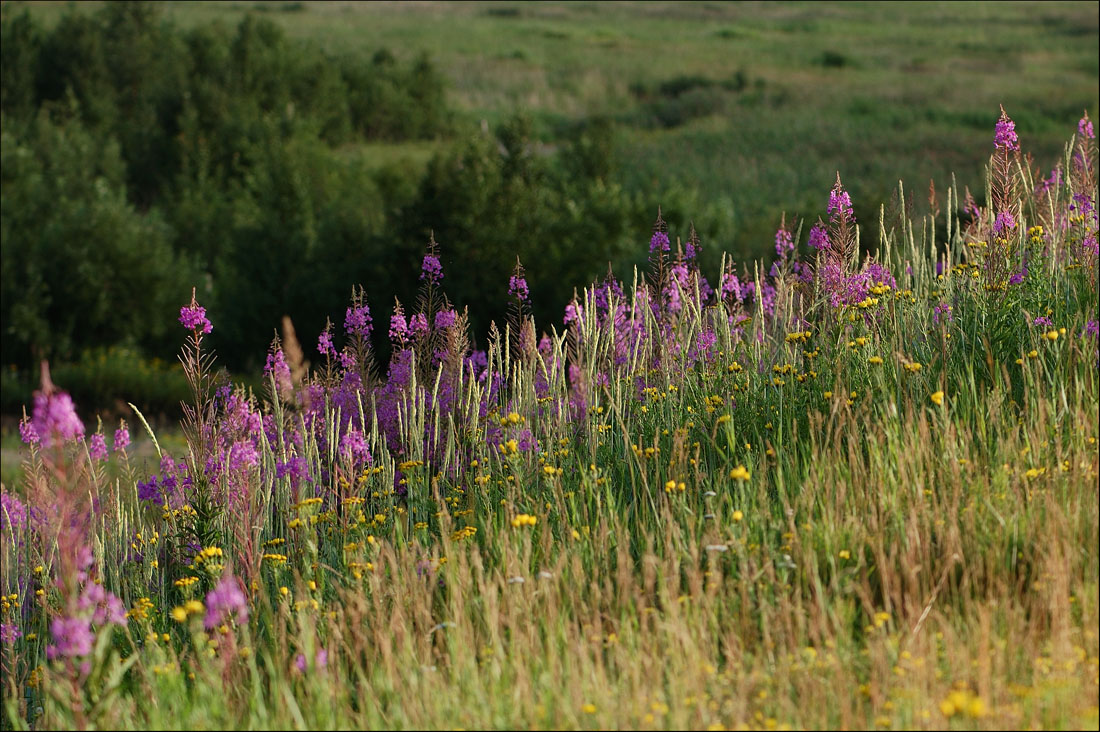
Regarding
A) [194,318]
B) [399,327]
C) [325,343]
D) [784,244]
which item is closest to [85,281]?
[325,343]

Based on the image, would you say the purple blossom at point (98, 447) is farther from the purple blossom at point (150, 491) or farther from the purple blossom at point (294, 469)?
the purple blossom at point (294, 469)

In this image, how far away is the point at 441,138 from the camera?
5862cm

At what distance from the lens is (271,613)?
4.15 m

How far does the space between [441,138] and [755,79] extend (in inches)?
832

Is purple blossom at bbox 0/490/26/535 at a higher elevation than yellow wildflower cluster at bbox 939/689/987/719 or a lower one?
lower

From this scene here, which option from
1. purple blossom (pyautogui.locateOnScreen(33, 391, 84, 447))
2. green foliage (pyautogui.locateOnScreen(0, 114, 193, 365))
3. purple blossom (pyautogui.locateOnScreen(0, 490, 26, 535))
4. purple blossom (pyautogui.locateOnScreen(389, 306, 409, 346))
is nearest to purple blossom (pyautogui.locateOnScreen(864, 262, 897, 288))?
purple blossom (pyautogui.locateOnScreen(389, 306, 409, 346))

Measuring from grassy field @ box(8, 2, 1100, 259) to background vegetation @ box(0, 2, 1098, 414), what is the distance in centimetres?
A: 28

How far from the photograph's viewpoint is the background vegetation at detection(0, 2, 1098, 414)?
2556 centimetres

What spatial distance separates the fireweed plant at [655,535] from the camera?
3096 mm

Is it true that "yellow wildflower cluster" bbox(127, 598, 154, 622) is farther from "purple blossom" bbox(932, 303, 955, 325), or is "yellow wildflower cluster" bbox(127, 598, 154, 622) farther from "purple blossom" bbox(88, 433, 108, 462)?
"purple blossom" bbox(932, 303, 955, 325)

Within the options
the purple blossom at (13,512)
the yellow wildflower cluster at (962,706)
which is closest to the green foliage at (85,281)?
the purple blossom at (13,512)

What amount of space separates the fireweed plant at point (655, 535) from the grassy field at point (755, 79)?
16.1 meters

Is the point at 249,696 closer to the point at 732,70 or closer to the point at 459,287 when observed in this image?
the point at 459,287

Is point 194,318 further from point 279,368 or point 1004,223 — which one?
point 1004,223
